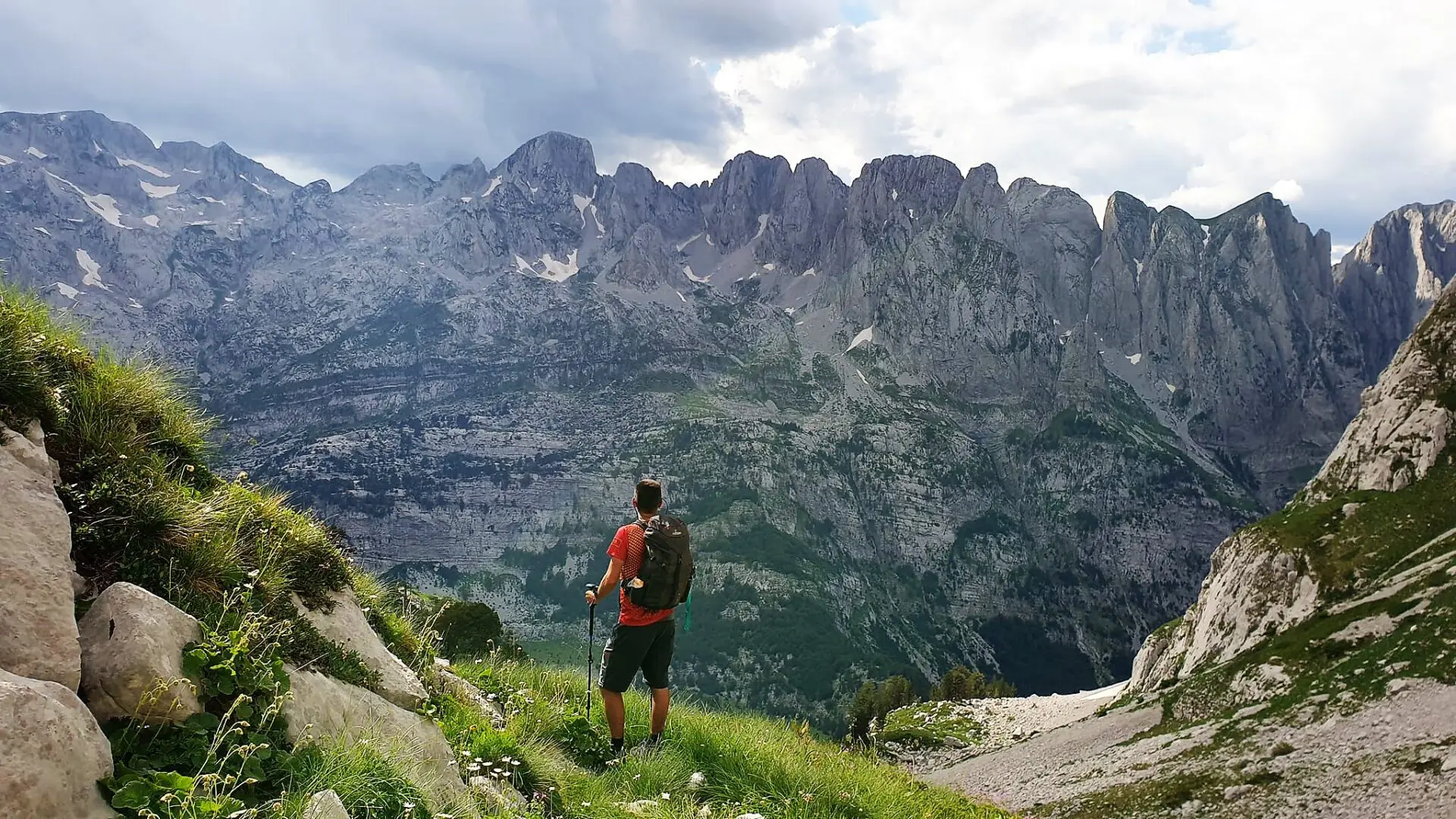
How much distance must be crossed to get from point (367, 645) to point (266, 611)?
1679 millimetres

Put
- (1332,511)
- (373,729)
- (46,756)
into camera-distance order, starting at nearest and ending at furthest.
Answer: (46,756) < (373,729) < (1332,511)

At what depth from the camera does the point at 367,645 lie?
8.47 metres

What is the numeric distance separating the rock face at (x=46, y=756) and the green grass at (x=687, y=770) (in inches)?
149

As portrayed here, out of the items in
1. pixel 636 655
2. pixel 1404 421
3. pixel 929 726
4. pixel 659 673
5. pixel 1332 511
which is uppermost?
pixel 1404 421

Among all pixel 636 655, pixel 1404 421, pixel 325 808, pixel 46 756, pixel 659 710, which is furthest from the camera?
pixel 1404 421

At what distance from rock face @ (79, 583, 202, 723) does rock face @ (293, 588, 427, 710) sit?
2386 mm

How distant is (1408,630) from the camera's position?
40344 mm

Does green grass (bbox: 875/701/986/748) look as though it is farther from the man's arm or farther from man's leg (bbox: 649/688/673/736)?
the man's arm

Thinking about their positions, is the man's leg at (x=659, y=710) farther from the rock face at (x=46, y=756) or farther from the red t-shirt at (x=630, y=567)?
the rock face at (x=46, y=756)

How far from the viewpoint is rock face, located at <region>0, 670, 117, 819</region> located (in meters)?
3.68

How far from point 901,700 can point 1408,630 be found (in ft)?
286

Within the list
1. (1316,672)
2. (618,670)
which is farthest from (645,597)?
(1316,672)

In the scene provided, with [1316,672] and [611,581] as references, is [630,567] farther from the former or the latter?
[1316,672]

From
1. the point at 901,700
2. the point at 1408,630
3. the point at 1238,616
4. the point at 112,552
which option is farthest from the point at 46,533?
the point at 901,700
